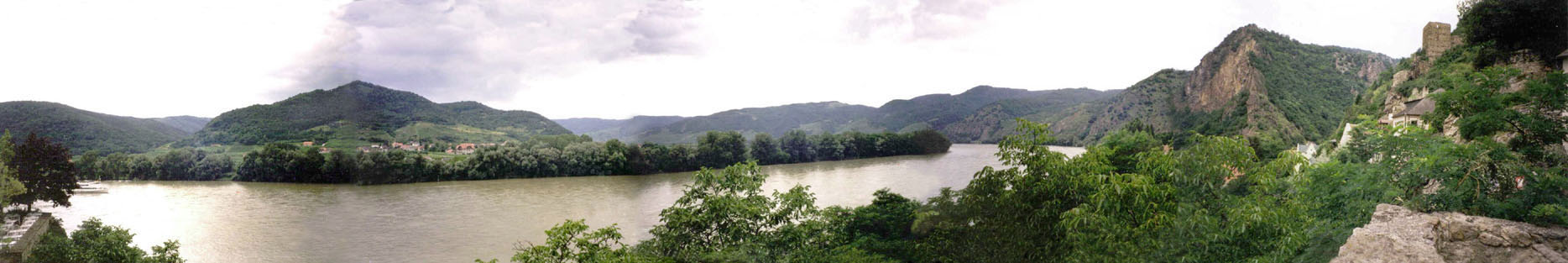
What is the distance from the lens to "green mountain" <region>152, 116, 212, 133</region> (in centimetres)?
1379

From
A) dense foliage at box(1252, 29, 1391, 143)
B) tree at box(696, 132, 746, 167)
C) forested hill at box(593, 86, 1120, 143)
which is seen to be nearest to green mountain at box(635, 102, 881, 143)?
forested hill at box(593, 86, 1120, 143)

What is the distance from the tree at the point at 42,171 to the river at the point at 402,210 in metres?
0.33

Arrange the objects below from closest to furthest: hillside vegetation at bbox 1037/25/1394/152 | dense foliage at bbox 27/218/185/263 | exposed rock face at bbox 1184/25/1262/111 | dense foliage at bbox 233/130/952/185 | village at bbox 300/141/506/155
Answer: dense foliage at bbox 27/218/185/263 < hillside vegetation at bbox 1037/25/1394/152 < exposed rock face at bbox 1184/25/1262/111 < dense foliage at bbox 233/130/952/185 < village at bbox 300/141/506/155

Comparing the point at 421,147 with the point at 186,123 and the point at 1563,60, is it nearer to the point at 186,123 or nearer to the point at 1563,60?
the point at 186,123

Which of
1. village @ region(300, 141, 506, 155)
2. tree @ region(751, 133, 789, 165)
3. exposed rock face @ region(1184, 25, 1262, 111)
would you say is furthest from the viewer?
tree @ region(751, 133, 789, 165)

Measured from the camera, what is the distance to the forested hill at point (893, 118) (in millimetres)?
12234

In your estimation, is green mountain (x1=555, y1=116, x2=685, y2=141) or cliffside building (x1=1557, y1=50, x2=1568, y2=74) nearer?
cliffside building (x1=1557, y1=50, x2=1568, y2=74)

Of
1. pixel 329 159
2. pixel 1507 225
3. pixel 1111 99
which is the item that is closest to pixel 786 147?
pixel 1111 99

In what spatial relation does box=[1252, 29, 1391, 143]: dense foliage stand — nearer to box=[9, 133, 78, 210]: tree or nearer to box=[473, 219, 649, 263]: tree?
box=[473, 219, 649, 263]: tree

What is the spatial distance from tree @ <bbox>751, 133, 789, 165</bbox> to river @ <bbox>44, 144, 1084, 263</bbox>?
2.28m

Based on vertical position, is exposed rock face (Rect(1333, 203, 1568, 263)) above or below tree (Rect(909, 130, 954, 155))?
below

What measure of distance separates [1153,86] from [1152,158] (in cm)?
846

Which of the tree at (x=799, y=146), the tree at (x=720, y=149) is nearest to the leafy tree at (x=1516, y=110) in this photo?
the tree at (x=720, y=149)

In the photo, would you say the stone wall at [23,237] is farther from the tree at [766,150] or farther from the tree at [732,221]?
the tree at [766,150]
